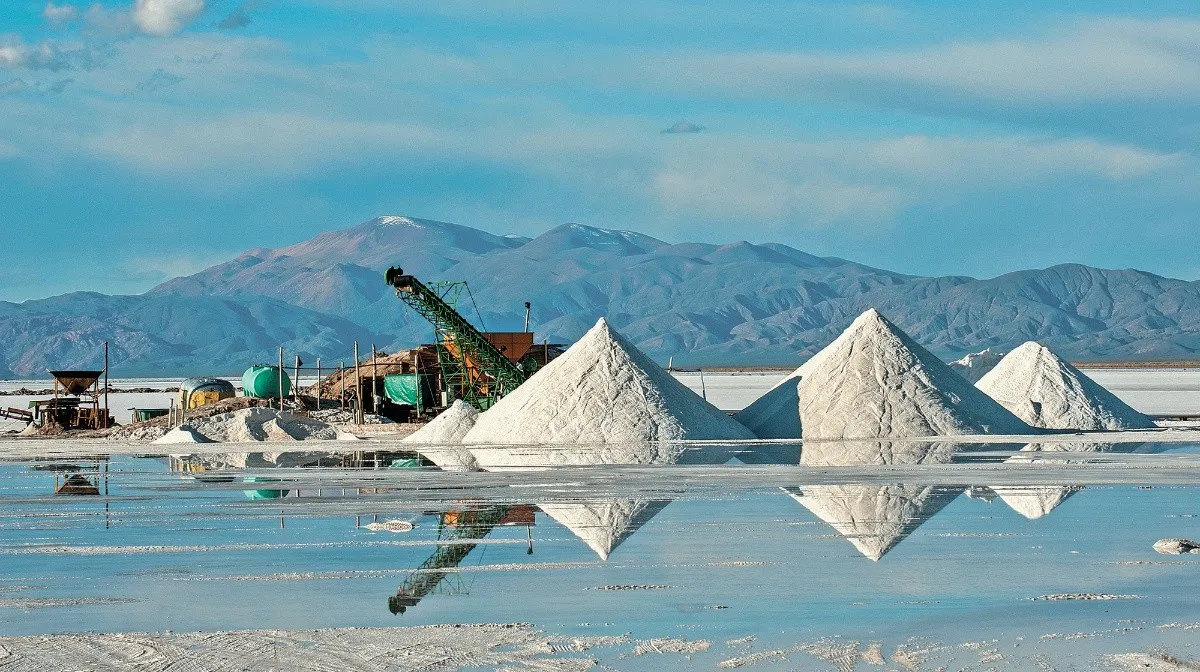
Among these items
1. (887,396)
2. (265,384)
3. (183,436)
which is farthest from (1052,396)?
(265,384)

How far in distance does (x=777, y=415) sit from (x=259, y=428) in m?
11.1

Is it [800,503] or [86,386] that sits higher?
[86,386]

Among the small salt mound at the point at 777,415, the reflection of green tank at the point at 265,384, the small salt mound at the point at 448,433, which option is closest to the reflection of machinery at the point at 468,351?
the small salt mound at the point at 448,433

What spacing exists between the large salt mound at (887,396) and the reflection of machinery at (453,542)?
1314 centimetres

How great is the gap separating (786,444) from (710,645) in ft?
59.4

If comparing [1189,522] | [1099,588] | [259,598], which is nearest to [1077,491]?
[1189,522]

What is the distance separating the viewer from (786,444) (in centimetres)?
2611

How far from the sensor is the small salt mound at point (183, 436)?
30164mm

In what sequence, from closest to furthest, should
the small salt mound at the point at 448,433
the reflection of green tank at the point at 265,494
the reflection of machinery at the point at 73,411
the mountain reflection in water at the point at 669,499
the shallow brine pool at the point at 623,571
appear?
the shallow brine pool at the point at 623,571 → the mountain reflection in water at the point at 669,499 → the reflection of green tank at the point at 265,494 → the small salt mound at the point at 448,433 → the reflection of machinery at the point at 73,411

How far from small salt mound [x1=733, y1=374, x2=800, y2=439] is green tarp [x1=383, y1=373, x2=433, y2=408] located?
→ 12409 millimetres

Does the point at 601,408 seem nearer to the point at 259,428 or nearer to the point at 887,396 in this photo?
the point at 887,396

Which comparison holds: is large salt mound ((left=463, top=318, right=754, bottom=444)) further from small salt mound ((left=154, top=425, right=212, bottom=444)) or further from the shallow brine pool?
the shallow brine pool

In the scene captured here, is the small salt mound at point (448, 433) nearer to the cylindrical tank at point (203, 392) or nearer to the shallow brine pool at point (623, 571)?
the shallow brine pool at point (623, 571)

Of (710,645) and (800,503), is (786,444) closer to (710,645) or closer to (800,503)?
(800,503)
